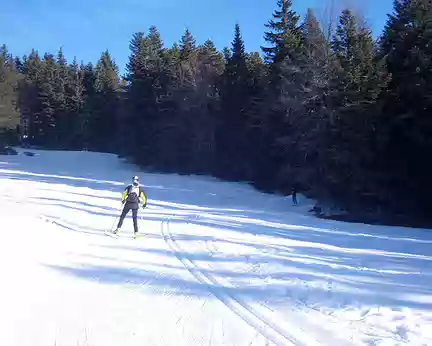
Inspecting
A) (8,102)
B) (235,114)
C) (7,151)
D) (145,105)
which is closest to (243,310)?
(235,114)

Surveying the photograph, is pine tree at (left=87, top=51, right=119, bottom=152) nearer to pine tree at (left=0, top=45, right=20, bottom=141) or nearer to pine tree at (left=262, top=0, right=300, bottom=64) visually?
pine tree at (left=0, top=45, right=20, bottom=141)

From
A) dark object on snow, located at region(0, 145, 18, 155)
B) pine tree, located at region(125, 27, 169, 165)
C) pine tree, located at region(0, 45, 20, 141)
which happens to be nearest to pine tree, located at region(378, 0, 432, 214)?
pine tree, located at region(125, 27, 169, 165)

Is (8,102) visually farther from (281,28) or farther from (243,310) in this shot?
(243,310)

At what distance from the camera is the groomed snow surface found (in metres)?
5.30

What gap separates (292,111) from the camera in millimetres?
29938

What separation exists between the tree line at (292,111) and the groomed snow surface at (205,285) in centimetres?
969

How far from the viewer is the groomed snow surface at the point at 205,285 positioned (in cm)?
530

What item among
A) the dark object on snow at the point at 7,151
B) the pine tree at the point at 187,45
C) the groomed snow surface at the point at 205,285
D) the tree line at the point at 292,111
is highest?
the pine tree at the point at 187,45

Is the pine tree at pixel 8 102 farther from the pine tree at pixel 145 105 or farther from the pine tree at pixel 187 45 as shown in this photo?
the pine tree at pixel 187 45

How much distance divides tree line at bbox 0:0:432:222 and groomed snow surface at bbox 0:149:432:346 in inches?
381

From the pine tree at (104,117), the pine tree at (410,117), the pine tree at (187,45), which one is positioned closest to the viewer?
the pine tree at (410,117)

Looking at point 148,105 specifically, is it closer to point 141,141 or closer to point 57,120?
point 141,141

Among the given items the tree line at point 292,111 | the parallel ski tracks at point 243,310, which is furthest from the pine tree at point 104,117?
the parallel ski tracks at point 243,310

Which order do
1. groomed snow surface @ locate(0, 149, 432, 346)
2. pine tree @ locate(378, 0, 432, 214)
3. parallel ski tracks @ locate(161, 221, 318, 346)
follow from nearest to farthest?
parallel ski tracks @ locate(161, 221, 318, 346) < groomed snow surface @ locate(0, 149, 432, 346) < pine tree @ locate(378, 0, 432, 214)
